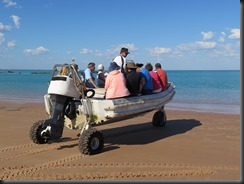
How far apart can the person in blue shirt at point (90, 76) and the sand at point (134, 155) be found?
4.48ft

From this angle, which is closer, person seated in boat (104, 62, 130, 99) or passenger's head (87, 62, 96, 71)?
person seated in boat (104, 62, 130, 99)

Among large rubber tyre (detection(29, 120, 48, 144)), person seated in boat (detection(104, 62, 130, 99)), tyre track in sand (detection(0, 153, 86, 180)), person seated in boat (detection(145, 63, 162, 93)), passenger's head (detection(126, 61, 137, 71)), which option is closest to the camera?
tyre track in sand (detection(0, 153, 86, 180))

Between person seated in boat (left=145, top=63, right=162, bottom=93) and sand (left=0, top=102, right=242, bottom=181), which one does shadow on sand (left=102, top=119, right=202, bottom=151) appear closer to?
sand (left=0, top=102, right=242, bottom=181)

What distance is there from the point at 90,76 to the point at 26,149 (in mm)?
3066

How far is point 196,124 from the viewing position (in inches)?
424

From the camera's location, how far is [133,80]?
26.1 ft

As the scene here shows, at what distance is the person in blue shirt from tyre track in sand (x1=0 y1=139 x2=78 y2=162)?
6.52 feet

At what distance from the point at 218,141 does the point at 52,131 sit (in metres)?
4.02

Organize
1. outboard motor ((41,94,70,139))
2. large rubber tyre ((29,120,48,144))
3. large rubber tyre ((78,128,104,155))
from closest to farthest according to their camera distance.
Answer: large rubber tyre ((78,128,104,155)) < outboard motor ((41,94,70,139)) < large rubber tyre ((29,120,48,144))

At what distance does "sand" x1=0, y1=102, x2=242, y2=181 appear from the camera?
18.0 ft

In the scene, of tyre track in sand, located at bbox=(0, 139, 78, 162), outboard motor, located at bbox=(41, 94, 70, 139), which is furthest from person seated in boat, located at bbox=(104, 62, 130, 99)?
tyre track in sand, located at bbox=(0, 139, 78, 162)

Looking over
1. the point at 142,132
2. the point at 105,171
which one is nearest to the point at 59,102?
the point at 105,171

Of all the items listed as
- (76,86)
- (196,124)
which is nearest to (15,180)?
(76,86)

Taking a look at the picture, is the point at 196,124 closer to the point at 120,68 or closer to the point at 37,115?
the point at 120,68
